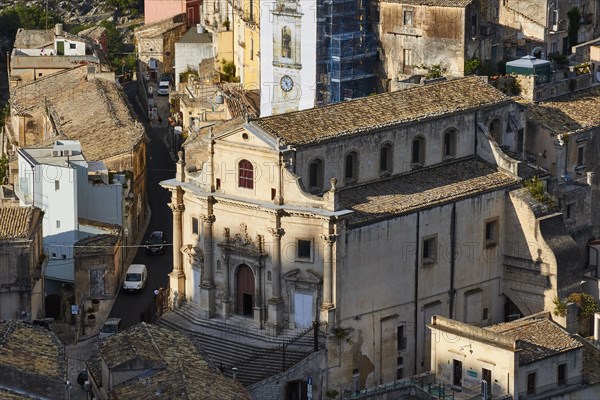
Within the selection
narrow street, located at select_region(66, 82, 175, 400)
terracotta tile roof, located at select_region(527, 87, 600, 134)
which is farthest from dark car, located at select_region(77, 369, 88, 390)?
terracotta tile roof, located at select_region(527, 87, 600, 134)

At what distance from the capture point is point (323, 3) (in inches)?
4599

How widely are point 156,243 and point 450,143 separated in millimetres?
18574

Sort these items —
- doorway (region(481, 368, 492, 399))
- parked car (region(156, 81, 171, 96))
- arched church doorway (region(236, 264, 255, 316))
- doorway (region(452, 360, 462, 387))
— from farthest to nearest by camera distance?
parked car (region(156, 81, 171, 96)), arched church doorway (region(236, 264, 255, 316)), doorway (region(452, 360, 462, 387)), doorway (region(481, 368, 492, 399))

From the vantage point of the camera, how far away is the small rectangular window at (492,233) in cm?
9988

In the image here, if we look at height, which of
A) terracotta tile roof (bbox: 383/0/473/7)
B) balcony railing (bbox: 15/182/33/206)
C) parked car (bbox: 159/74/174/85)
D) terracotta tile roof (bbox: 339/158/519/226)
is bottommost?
→ parked car (bbox: 159/74/174/85)

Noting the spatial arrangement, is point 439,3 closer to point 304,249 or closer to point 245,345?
point 304,249

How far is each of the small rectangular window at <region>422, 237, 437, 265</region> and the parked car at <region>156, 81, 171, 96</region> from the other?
48.0 metres

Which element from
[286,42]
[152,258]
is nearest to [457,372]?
[152,258]

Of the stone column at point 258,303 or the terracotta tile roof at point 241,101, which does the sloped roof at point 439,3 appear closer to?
the terracotta tile roof at point 241,101

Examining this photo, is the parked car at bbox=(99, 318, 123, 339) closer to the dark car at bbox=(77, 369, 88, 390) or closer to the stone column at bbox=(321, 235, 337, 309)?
the dark car at bbox=(77, 369, 88, 390)

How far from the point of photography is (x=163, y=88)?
14350 centimetres

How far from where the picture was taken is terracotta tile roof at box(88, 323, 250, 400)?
276ft

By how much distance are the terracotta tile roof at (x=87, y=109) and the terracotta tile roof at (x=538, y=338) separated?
28812mm

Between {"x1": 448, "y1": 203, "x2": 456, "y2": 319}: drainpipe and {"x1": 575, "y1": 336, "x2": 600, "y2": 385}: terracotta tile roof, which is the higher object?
{"x1": 448, "y1": 203, "x2": 456, "y2": 319}: drainpipe
